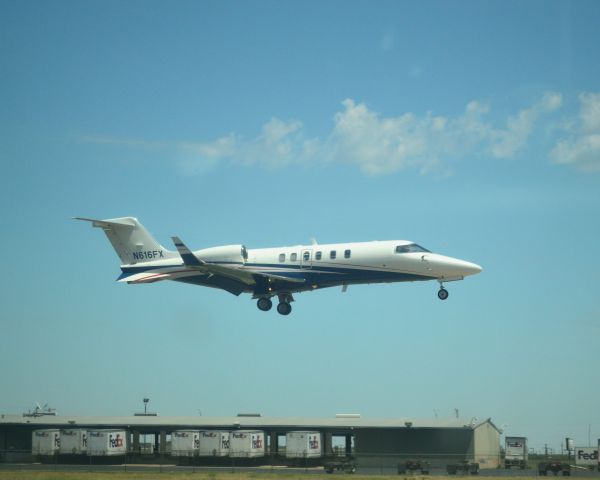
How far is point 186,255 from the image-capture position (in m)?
71.8

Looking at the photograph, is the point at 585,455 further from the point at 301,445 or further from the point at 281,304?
the point at 281,304

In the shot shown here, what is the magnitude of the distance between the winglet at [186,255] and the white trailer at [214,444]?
1282 cm

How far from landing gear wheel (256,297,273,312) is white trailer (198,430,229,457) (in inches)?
361

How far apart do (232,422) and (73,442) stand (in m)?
12.1

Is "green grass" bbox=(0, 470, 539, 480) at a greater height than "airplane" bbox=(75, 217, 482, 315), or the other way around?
"airplane" bbox=(75, 217, 482, 315)

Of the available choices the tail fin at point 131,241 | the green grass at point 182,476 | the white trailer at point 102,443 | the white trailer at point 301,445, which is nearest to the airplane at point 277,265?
the tail fin at point 131,241

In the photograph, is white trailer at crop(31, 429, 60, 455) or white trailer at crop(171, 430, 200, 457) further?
white trailer at crop(31, 429, 60, 455)

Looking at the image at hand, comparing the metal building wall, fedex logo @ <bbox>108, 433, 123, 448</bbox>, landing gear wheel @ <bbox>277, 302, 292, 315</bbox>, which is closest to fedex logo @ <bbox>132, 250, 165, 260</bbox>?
landing gear wheel @ <bbox>277, 302, 292, 315</bbox>

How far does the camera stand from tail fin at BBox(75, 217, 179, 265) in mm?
80688

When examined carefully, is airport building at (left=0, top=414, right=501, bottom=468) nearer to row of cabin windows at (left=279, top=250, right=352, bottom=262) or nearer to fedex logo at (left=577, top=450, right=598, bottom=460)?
fedex logo at (left=577, top=450, right=598, bottom=460)

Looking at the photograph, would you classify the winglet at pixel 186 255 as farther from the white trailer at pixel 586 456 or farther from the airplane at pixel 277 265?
the white trailer at pixel 586 456

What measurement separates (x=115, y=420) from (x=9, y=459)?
1007 centimetres

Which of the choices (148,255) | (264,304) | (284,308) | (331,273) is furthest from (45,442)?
(331,273)

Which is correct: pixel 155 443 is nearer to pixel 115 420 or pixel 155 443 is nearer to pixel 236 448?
pixel 115 420
